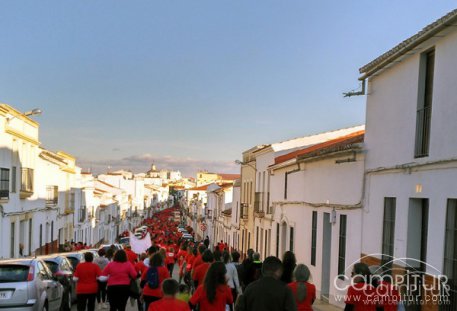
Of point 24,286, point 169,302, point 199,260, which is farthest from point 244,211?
point 169,302

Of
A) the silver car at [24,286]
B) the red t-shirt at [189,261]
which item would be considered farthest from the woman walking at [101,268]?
the red t-shirt at [189,261]

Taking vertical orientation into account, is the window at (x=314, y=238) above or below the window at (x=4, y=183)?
below

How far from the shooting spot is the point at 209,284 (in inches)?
275

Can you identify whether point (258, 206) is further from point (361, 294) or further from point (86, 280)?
point (361, 294)

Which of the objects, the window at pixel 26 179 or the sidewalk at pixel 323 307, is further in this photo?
the window at pixel 26 179

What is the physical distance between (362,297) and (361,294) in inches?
1.8

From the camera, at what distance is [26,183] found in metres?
26.8

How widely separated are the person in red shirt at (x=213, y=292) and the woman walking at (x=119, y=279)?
11.1ft

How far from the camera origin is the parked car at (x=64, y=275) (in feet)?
41.5

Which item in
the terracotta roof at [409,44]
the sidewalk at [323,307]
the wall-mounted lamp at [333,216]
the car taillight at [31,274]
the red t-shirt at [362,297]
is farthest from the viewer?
the wall-mounted lamp at [333,216]

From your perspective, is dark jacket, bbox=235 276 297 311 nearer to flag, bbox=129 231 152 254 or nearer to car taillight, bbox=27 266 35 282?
car taillight, bbox=27 266 35 282

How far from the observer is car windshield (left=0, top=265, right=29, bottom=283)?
33.3 ft

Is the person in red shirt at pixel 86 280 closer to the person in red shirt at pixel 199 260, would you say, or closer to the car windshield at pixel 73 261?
the person in red shirt at pixel 199 260

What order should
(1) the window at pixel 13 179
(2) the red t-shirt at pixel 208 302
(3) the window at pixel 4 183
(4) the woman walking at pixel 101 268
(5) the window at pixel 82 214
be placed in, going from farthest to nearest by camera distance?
(5) the window at pixel 82 214 < (1) the window at pixel 13 179 < (3) the window at pixel 4 183 < (4) the woman walking at pixel 101 268 < (2) the red t-shirt at pixel 208 302
